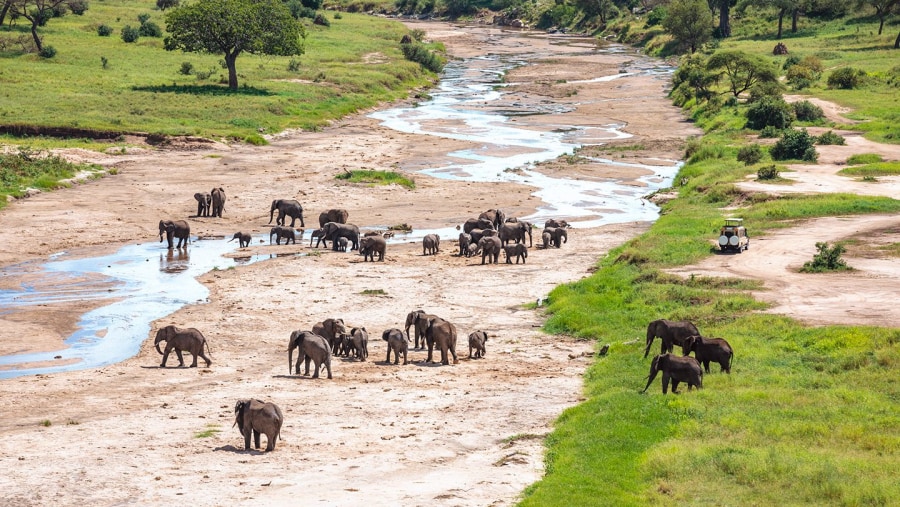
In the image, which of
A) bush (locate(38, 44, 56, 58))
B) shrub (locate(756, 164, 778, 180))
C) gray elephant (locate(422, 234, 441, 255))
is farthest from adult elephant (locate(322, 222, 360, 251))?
bush (locate(38, 44, 56, 58))

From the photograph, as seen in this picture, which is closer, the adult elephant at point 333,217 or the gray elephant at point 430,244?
the gray elephant at point 430,244

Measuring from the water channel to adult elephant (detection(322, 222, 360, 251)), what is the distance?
9.87 feet

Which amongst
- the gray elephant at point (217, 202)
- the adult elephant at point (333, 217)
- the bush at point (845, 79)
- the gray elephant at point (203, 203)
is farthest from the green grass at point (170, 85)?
the bush at point (845, 79)

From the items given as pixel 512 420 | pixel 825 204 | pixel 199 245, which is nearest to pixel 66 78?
pixel 199 245

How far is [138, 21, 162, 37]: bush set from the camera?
3935 inches

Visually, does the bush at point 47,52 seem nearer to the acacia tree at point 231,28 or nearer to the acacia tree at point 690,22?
the acacia tree at point 231,28

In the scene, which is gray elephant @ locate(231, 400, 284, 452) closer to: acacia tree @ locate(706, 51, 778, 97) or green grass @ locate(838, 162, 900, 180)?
green grass @ locate(838, 162, 900, 180)

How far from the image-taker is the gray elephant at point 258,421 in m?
20.1

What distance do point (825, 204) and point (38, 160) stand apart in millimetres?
35238

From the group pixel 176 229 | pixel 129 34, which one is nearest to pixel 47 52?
pixel 129 34

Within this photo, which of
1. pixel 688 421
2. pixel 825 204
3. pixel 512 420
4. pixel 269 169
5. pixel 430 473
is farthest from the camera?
pixel 269 169

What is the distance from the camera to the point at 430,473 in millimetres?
19281

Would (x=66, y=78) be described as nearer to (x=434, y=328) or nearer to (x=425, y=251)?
(x=425, y=251)

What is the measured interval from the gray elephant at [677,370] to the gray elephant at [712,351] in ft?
4.34
